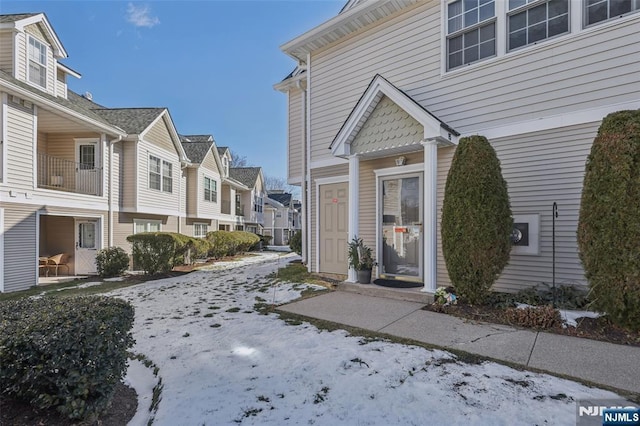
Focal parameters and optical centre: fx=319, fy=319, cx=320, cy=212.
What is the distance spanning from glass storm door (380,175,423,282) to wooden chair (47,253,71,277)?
11622mm

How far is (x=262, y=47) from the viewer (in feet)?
34.2

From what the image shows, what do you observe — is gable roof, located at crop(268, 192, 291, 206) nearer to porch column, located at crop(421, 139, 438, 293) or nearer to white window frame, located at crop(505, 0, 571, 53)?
porch column, located at crop(421, 139, 438, 293)

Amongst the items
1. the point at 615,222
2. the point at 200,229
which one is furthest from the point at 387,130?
the point at 200,229

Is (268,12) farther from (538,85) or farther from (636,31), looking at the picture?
(636,31)

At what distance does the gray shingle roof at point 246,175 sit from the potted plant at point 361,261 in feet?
74.1

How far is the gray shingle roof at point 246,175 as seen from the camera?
28625 mm

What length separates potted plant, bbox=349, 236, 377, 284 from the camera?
671cm

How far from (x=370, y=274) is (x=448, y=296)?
5.94 feet

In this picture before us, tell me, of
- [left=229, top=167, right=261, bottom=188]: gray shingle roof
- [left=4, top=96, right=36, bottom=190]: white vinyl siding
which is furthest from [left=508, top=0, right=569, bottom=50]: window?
[left=229, top=167, right=261, bottom=188]: gray shingle roof

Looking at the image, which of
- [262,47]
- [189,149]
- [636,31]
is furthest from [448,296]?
[189,149]

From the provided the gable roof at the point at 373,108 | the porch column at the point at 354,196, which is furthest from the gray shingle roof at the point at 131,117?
the porch column at the point at 354,196

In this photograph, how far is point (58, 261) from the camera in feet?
37.7

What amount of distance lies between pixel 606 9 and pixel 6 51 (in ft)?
49.0

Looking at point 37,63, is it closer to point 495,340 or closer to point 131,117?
point 131,117
